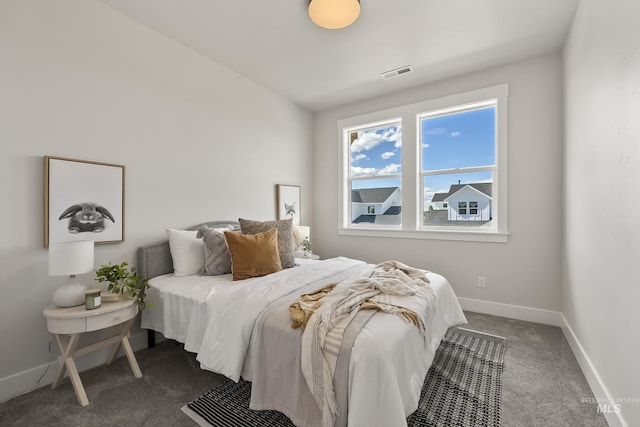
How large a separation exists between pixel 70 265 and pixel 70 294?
0.24 m

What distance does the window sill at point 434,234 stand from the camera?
130 inches

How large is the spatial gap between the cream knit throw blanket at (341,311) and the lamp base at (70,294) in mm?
1625

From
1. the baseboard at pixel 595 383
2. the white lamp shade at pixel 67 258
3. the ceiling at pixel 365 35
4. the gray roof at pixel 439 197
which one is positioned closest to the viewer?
the baseboard at pixel 595 383

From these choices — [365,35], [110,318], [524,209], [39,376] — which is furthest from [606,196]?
[39,376]

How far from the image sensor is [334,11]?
2119 mm

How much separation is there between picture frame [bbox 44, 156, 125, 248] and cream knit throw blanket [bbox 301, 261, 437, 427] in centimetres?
191

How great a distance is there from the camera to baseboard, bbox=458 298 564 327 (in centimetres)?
300

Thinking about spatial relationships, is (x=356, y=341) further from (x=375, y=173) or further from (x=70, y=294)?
(x=375, y=173)

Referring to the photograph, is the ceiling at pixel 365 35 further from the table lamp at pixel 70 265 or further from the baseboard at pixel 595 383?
the baseboard at pixel 595 383

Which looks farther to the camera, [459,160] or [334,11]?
[459,160]

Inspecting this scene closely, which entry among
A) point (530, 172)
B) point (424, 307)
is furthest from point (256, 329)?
point (530, 172)

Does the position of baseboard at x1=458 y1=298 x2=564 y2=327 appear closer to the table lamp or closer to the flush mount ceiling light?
the flush mount ceiling light

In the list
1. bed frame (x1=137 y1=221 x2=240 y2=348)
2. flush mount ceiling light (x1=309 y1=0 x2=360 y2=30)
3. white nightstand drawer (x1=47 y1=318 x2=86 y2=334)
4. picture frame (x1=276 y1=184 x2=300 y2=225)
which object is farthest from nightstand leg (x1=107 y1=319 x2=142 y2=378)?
flush mount ceiling light (x1=309 y1=0 x2=360 y2=30)

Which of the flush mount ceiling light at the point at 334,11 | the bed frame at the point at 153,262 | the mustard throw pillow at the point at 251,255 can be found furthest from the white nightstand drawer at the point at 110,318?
the flush mount ceiling light at the point at 334,11
